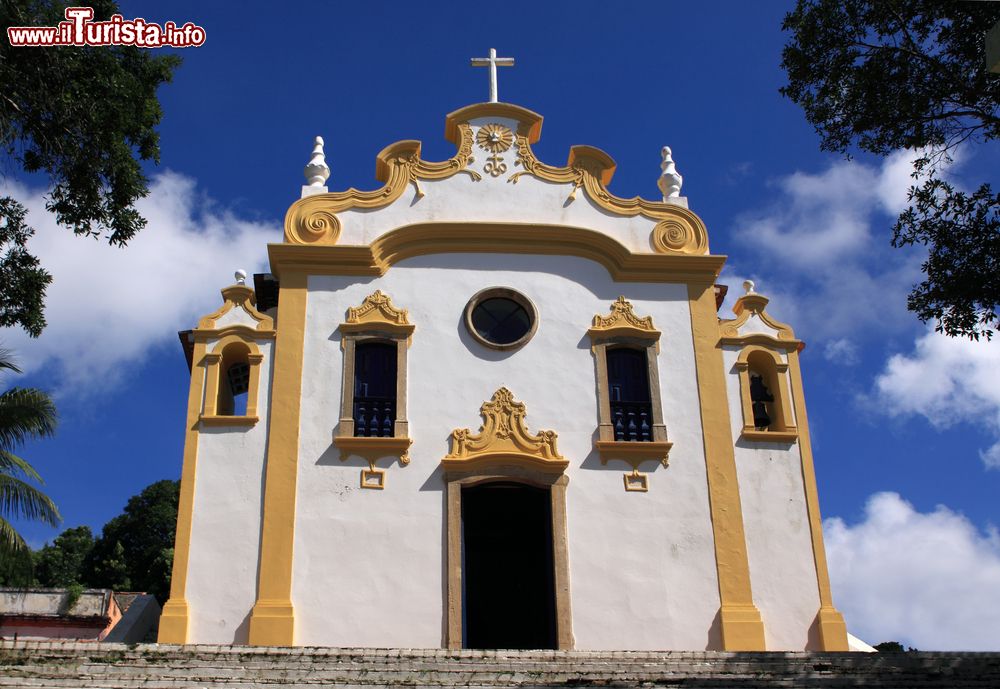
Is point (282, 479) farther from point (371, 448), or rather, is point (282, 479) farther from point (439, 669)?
point (439, 669)

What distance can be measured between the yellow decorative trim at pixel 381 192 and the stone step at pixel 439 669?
25.4 ft

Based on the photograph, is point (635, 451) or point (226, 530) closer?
point (226, 530)

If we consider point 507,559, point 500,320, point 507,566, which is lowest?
point 507,566

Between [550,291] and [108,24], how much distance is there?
7.20 meters

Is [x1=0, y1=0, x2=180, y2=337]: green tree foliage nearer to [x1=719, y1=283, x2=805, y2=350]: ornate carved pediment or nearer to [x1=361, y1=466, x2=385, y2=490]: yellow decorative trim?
[x1=361, y1=466, x2=385, y2=490]: yellow decorative trim

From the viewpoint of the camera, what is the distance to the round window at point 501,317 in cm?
1602

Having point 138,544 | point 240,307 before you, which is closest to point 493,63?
point 240,307

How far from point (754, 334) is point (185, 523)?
28.8 feet

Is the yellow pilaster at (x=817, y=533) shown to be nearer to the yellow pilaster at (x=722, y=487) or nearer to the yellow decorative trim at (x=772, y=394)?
the yellow decorative trim at (x=772, y=394)

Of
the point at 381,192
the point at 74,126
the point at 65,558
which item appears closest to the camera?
the point at 74,126

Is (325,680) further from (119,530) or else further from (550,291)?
(119,530)

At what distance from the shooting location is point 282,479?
48.4 feet

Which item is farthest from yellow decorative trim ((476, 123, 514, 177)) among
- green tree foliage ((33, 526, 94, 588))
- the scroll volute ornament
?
green tree foliage ((33, 526, 94, 588))

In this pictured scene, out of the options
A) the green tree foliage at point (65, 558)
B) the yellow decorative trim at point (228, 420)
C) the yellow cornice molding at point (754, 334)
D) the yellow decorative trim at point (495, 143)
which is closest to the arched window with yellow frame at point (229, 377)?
the yellow decorative trim at point (228, 420)
